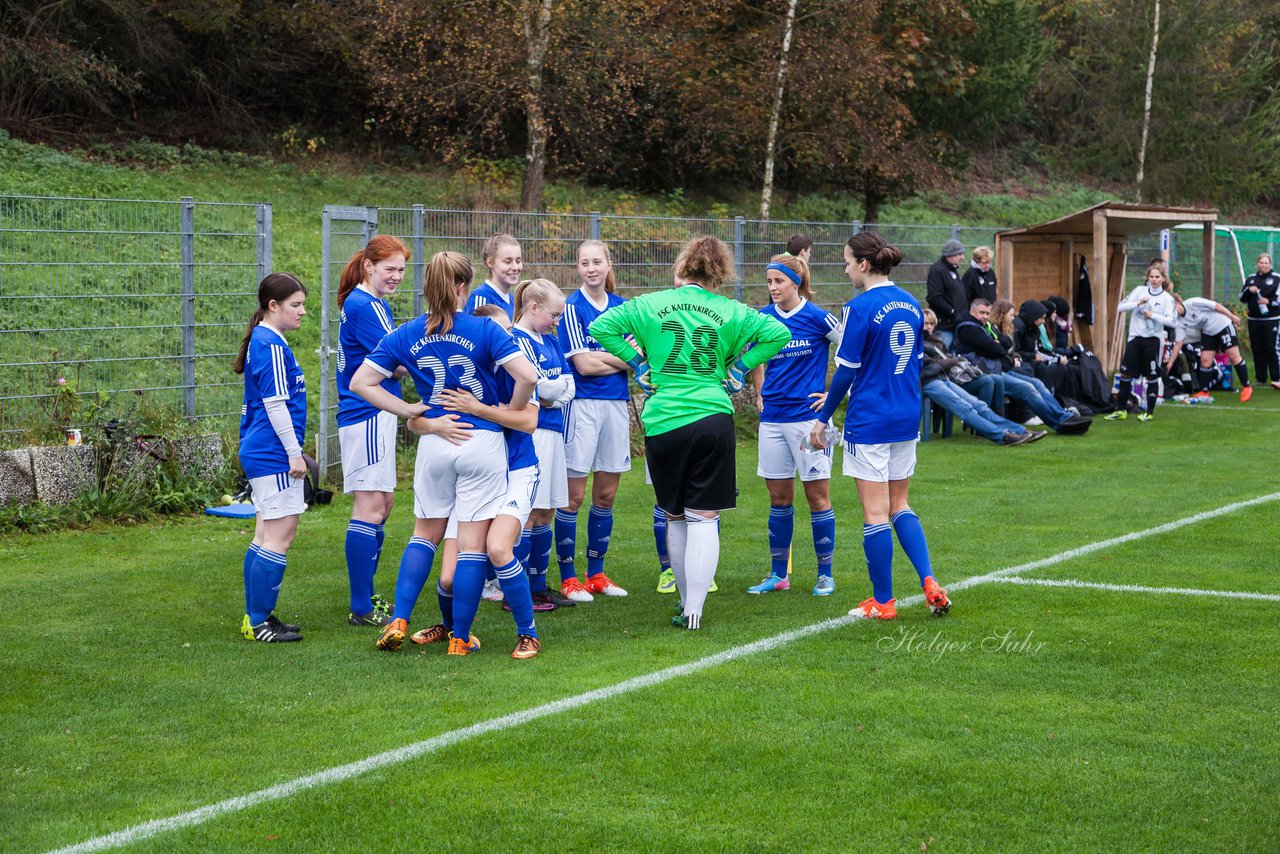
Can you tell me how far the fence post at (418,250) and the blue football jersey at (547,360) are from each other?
18.4ft

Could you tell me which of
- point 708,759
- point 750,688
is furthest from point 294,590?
point 708,759

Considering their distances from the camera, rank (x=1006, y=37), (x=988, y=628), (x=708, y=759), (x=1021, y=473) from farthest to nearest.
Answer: (x=1006, y=37), (x=1021, y=473), (x=988, y=628), (x=708, y=759)

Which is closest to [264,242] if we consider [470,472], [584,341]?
[584,341]

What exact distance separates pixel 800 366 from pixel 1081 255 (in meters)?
15.5

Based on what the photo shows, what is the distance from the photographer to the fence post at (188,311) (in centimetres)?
1099

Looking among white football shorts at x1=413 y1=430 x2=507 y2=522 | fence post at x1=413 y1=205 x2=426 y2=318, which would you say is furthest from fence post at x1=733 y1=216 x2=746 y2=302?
white football shorts at x1=413 y1=430 x2=507 y2=522

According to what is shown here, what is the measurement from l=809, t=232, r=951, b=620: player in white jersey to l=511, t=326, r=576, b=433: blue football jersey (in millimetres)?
1404

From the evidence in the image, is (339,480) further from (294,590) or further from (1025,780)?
(1025,780)

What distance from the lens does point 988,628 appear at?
6.82 metres

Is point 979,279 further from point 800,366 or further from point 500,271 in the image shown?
point 500,271

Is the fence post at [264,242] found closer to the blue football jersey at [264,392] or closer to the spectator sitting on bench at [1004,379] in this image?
the blue football jersey at [264,392]

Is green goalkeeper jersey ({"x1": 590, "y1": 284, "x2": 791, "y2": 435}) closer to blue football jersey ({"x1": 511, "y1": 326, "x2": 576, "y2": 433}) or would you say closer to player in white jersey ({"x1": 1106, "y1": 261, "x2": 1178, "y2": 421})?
blue football jersey ({"x1": 511, "y1": 326, "x2": 576, "y2": 433})

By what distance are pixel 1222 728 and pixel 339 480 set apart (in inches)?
321

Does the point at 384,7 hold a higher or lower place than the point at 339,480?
higher
